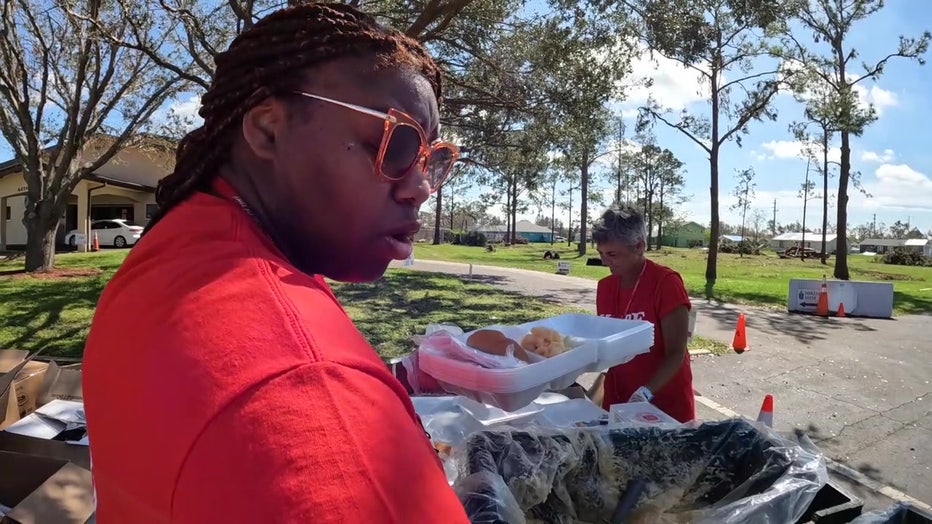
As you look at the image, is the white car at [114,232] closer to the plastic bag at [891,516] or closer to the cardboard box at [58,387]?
the cardboard box at [58,387]

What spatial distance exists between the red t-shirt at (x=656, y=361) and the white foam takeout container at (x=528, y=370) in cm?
80

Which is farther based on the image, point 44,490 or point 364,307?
point 364,307

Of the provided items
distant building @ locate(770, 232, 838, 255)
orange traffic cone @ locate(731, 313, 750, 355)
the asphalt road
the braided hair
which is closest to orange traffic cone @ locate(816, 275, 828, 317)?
the asphalt road

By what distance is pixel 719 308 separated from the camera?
15836 millimetres

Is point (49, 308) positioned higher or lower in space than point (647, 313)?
lower

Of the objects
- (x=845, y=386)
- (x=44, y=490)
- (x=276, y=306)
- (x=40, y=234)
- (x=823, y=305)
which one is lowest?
(x=845, y=386)

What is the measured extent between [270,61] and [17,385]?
3506 millimetres

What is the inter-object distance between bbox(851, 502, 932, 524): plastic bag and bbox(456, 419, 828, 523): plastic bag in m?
0.17

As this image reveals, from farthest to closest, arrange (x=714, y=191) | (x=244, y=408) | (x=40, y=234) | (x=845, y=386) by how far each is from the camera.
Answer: (x=714, y=191), (x=40, y=234), (x=845, y=386), (x=244, y=408)

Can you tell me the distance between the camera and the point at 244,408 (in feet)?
1.83

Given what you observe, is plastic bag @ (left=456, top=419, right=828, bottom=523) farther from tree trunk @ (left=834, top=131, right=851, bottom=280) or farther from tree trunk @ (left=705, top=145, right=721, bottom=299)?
tree trunk @ (left=834, top=131, right=851, bottom=280)

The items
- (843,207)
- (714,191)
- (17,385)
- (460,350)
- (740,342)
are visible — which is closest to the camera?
(460,350)

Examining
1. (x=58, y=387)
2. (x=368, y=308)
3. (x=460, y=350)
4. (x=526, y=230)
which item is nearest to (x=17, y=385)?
(x=58, y=387)

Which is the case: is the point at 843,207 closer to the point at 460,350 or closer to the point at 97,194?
the point at 460,350
